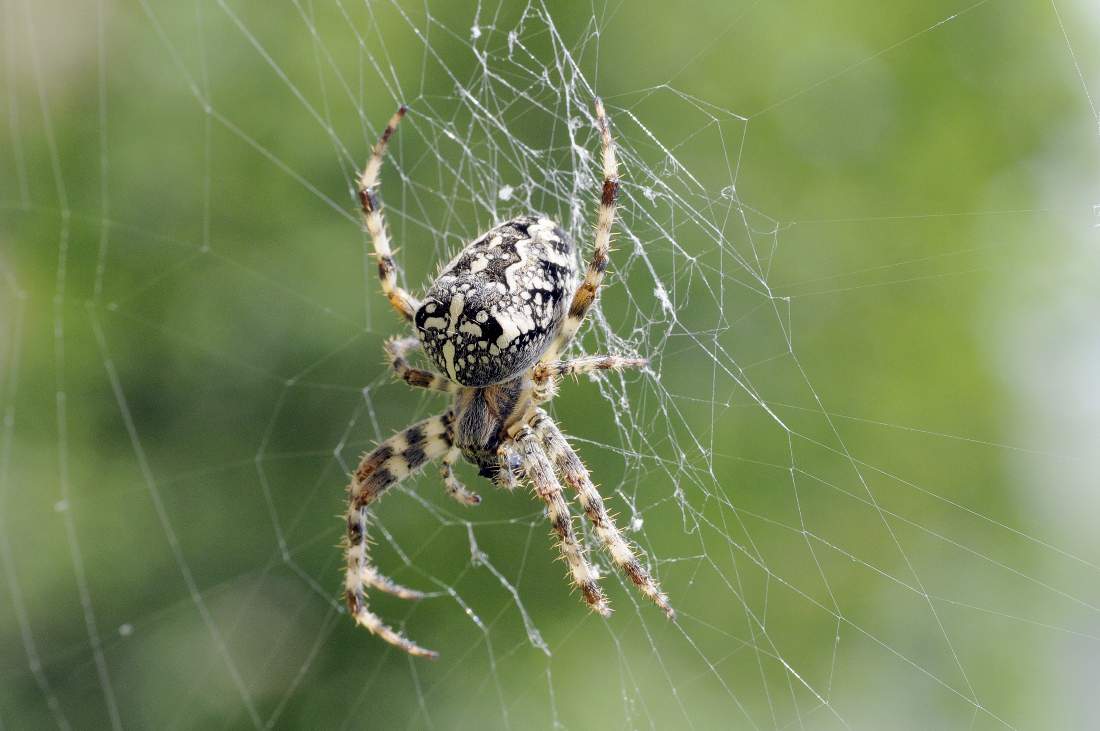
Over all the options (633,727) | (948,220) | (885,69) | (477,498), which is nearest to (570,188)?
(477,498)

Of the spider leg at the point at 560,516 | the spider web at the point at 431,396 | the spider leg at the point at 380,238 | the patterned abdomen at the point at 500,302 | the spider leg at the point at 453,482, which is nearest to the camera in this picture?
the patterned abdomen at the point at 500,302

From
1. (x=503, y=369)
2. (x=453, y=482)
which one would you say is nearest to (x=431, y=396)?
(x=453, y=482)

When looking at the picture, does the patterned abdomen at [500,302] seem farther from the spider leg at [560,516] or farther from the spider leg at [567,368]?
the spider leg at [560,516]

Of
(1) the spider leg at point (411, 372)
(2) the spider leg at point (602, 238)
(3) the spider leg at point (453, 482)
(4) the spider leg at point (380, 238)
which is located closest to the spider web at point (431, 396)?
(3) the spider leg at point (453, 482)

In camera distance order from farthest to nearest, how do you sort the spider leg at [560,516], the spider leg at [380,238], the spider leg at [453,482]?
1. the spider leg at [453,482]
2. the spider leg at [380,238]
3. the spider leg at [560,516]

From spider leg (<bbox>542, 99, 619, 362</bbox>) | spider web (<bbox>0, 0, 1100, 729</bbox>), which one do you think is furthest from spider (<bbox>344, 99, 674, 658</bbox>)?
spider web (<bbox>0, 0, 1100, 729</bbox>)
